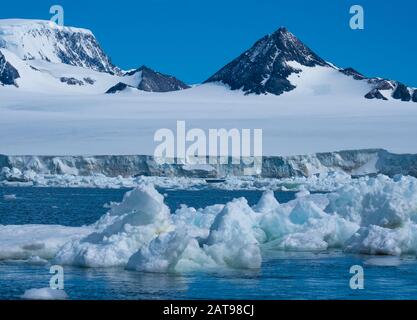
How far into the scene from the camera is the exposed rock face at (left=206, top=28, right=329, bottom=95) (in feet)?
446

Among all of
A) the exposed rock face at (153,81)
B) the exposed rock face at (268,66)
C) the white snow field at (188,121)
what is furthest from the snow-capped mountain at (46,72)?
the white snow field at (188,121)

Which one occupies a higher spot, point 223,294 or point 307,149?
point 307,149

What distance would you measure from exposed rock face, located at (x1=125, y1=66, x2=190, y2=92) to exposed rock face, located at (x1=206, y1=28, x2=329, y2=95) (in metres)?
28.0

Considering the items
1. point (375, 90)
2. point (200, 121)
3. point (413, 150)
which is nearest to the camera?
point (413, 150)

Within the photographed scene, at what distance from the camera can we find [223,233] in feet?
58.8

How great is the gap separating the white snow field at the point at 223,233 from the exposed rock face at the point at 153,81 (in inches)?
5717

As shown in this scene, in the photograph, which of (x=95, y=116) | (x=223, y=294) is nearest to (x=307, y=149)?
(x=95, y=116)

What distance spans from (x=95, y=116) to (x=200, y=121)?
41.6 ft

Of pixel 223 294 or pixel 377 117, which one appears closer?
pixel 223 294

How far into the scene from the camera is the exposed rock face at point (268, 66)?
136 metres

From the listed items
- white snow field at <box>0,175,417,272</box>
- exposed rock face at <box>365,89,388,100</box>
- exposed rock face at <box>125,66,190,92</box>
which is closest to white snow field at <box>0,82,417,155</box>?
exposed rock face at <box>365,89,388,100</box>
